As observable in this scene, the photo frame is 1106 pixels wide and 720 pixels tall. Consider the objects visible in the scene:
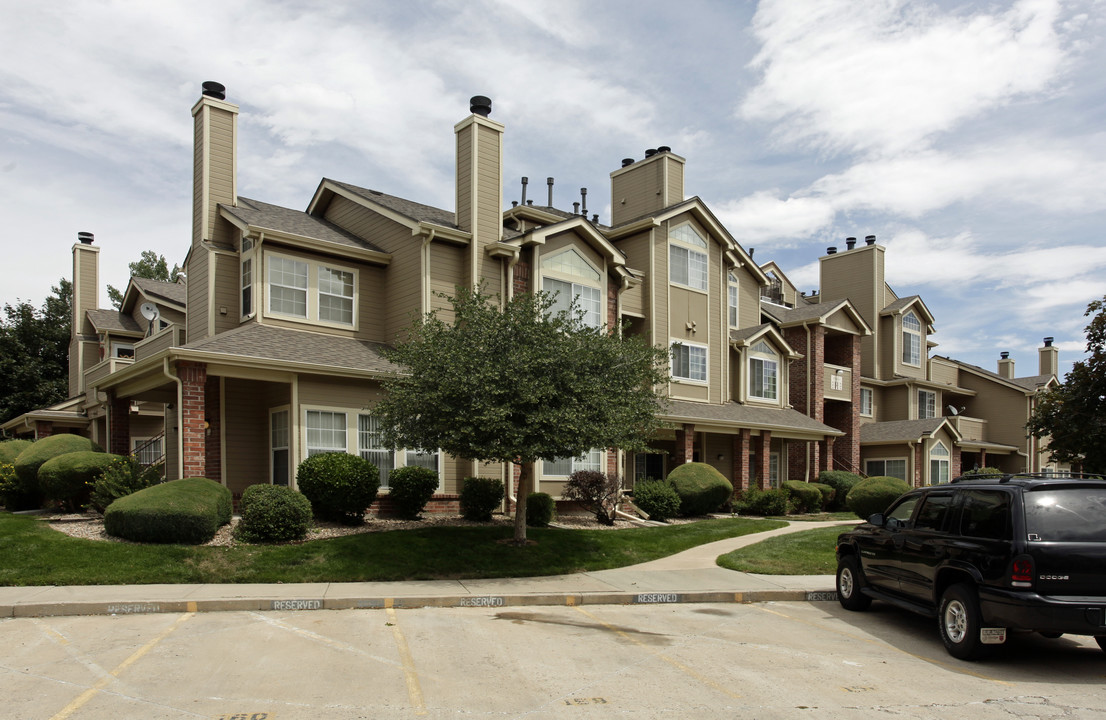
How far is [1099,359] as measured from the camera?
17.9 m

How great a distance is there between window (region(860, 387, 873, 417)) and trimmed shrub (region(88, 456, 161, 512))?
3097 cm

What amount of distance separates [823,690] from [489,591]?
18.6 ft

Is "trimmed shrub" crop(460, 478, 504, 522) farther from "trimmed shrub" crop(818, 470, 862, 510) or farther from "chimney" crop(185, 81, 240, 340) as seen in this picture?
"trimmed shrub" crop(818, 470, 862, 510)

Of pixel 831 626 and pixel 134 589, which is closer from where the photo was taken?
pixel 831 626

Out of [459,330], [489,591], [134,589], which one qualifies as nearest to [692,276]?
[459,330]

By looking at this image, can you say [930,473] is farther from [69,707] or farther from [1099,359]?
[69,707]

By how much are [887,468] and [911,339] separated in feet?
24.1

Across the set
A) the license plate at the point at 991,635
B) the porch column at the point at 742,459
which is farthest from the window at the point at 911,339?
the license plate at the point at 991,635

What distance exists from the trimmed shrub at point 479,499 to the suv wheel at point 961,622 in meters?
11.1

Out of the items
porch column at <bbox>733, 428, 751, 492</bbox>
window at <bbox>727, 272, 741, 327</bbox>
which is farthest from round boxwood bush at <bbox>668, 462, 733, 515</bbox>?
window at <bbox>727, 272, 741, 327</bbox>

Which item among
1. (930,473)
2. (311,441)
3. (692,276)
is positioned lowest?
(930,473)

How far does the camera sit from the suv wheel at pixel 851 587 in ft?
37.0

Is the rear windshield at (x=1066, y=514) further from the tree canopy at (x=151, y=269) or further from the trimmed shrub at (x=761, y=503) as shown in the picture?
the tree canopy at (x=151, y=269)

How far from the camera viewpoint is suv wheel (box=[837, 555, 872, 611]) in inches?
444
